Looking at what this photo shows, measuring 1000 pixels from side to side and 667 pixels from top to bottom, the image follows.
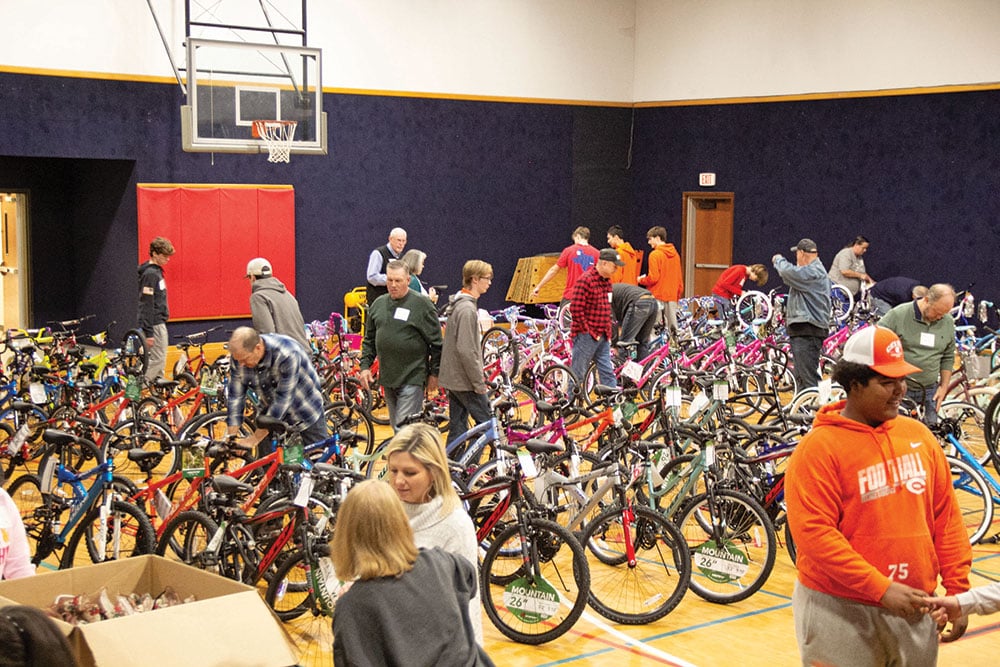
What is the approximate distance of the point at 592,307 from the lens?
11789 mm

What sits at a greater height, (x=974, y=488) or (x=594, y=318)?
(x=594, y=318)

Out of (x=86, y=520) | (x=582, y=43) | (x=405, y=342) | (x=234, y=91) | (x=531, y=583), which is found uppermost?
(x=582, y=43)

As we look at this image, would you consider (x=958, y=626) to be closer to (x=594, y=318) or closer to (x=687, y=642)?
(x=687, y=642)

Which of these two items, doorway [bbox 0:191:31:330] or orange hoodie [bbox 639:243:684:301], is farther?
doorway [bbox 0:191:31:330]

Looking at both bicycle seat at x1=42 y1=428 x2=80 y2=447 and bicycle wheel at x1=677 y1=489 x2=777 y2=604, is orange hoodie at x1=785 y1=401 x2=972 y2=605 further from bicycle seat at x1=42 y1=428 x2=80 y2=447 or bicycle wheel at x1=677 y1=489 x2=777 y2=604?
bicycle seat at x1=42 y1=428 x2=80 y2=447

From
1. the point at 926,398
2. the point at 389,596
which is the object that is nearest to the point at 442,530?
the point at 389,596

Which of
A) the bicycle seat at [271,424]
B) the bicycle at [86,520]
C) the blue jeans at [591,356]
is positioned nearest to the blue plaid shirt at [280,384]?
the bicycle seat at [271,424]

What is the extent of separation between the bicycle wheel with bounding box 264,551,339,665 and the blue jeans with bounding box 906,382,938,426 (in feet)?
15.8

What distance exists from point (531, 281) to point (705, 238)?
138 inches

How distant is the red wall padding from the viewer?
1675 cm

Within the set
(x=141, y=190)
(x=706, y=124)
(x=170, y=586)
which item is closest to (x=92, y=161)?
(x=141, y=190)

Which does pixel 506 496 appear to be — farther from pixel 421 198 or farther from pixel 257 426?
pixel 421 198

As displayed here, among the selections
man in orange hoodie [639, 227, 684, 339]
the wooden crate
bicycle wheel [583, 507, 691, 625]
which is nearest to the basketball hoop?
man in orange hoodie [639, 227, 684, 339]

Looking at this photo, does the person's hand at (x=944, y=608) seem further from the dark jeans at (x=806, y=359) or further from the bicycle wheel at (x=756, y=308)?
the bicycle wheel at (x=756, y=308)
